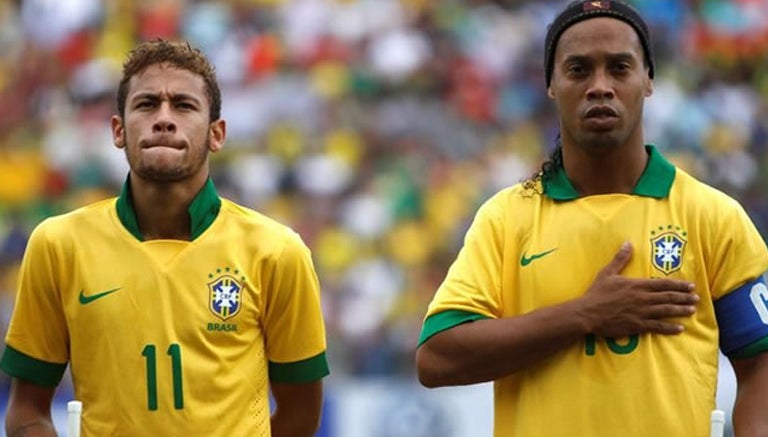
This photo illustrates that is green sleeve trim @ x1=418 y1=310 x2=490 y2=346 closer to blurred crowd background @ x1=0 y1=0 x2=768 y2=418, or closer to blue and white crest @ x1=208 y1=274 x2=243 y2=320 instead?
blue and white crest @ x1=208 y1=274 x2=243 y2=320

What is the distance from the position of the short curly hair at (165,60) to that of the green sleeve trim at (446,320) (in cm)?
100

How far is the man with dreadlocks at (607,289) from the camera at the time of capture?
498 cm

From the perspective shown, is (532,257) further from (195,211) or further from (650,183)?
(195,211)

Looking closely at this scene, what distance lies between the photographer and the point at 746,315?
16.5 feet

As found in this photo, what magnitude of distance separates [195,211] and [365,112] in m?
10.8

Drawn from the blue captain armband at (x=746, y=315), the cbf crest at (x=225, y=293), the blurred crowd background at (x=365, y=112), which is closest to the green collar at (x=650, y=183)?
the blue captain armband at (x=746, y=315)

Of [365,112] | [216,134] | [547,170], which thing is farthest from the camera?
[365,112]

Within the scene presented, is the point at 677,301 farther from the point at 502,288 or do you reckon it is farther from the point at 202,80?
the point at 202,80

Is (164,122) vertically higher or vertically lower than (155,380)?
higher

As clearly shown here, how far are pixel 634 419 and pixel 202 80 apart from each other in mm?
1685

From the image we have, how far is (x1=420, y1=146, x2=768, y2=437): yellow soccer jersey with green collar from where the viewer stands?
4961 mm

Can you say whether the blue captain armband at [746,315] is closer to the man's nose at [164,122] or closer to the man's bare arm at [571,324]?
the man's bare arm at [571,324]

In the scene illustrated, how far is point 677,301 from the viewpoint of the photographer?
497 centimetres

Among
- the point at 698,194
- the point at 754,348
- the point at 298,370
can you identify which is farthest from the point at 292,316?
the point at 754,348
